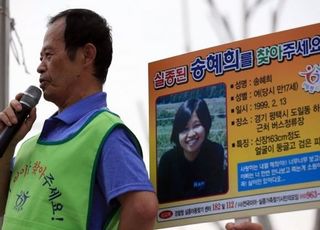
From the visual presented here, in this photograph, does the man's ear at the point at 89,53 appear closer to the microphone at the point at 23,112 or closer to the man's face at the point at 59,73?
the man's face at the point at 59,73

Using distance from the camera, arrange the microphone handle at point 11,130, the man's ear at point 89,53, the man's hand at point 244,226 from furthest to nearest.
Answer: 1. the man's ear at point 89,53
2. the microphone handle at point 11,130
3. the man's hand at point 244,226

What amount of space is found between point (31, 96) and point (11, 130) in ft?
0.36

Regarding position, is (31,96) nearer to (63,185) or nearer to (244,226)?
(63,185)

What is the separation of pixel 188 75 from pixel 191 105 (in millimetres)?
82

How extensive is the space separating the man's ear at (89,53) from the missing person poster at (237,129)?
171 mm

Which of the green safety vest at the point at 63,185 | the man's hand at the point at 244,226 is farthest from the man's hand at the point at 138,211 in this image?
the man's hand at the point at 244,226

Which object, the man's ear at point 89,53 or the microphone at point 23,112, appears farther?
the man's ear at point 89,53

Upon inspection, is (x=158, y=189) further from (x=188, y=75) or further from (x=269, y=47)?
(x=269, y=47)

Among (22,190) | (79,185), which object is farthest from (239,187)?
(22,190)

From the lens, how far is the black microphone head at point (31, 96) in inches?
76.6

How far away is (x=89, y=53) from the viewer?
1.99 m

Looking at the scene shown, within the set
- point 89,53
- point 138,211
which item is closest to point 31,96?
point 89,53

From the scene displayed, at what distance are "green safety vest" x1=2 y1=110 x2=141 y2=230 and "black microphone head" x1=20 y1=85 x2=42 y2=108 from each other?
126mm

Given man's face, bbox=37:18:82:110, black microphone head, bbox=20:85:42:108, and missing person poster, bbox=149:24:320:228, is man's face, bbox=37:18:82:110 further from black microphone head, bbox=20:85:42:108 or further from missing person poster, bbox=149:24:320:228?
missing person poster, bbox=149:24:320:228
